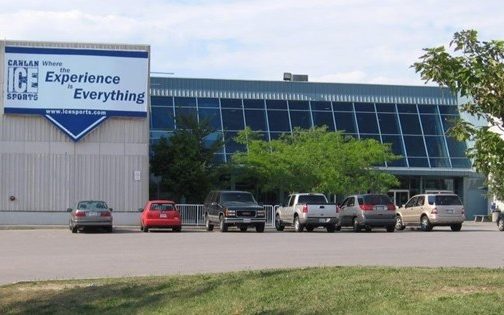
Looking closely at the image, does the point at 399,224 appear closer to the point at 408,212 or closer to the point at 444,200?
the point at 408,212

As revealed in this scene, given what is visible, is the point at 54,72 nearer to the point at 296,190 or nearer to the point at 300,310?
the point at 296,190

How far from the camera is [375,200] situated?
37.8 metres

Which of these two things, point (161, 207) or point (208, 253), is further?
point (161, 207)

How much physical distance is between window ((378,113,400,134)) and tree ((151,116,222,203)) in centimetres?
1403

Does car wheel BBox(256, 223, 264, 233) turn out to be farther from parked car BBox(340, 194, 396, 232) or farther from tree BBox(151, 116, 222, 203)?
tree BBox(151, 116, 222, 203)

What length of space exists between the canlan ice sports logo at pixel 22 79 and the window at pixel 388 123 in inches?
912

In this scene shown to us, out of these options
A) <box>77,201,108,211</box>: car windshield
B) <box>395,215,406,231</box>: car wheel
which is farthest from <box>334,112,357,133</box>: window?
<box>77,201,108,211</box>: car windshield

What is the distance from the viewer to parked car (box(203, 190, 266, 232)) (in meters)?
36.8

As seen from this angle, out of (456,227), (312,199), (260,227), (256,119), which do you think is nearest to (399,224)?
(456,227)

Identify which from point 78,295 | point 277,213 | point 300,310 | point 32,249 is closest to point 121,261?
point 32,249

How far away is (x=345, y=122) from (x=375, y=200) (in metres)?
18.1

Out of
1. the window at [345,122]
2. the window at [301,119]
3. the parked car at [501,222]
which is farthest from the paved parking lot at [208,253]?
the window at [345,122]

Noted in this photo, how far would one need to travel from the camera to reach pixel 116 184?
4319cm

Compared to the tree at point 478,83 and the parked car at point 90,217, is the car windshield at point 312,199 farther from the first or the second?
the tree at point 478,83
